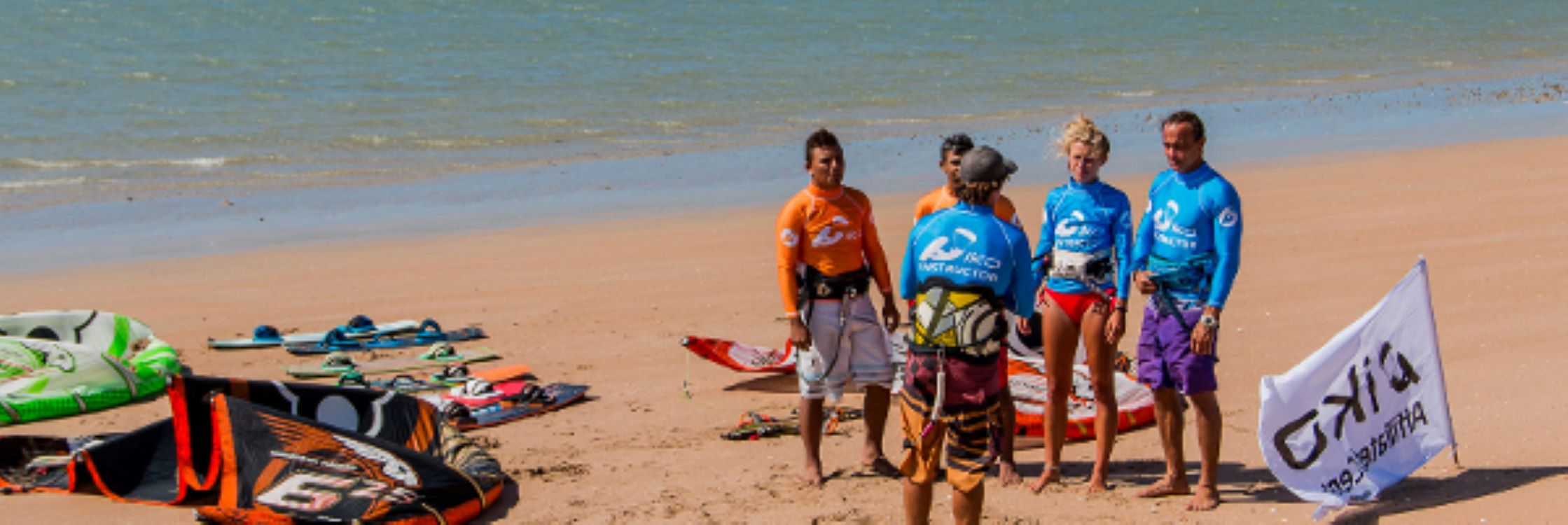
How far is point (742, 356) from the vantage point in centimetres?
941

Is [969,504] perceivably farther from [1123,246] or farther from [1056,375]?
[1123,246]

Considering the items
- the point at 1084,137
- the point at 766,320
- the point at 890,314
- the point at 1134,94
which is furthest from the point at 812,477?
the point at 1134,94

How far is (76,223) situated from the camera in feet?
55.8

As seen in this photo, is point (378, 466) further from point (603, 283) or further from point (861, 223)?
point (603, 283)

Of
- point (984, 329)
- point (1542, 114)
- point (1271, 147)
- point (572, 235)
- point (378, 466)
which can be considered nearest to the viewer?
point (984, 329)

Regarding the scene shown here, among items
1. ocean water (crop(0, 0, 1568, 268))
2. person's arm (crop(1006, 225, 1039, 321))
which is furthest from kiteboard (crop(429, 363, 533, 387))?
ocean water (crop(0, 0, 1568, 268))

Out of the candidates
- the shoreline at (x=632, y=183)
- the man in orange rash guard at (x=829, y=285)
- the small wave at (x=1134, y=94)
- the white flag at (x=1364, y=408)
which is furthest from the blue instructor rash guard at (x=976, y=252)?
the small wave at (x=1134, y=94)

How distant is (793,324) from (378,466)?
1.97 m

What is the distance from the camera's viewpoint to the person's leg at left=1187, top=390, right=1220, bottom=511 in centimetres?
638

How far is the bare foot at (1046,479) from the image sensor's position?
22.9 feet

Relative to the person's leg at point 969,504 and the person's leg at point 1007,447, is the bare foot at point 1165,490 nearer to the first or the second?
the person's leg at point 1007,447

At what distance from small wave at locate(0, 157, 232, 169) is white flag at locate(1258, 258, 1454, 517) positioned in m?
19.0

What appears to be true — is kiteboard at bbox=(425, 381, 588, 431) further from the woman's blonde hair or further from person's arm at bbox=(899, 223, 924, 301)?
the woman's blonde hair

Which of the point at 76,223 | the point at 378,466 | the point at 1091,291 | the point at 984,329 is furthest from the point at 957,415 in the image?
the point at 76,223
